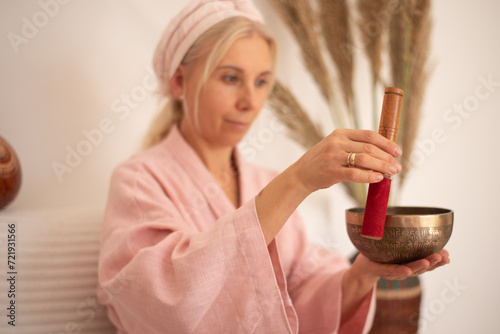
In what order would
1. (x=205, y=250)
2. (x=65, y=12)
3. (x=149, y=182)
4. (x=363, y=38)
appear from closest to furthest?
(x=205, y=250) < (x=149, y=182) < (x=65, y=12) < (x=363, y=38)

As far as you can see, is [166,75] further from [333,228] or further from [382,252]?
[333,228]

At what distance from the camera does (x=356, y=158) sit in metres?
0.76

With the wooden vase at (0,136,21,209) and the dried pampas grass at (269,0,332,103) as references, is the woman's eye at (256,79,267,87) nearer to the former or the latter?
the dried pampas grass at (269,0,332,103)

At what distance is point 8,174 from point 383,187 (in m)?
0.96

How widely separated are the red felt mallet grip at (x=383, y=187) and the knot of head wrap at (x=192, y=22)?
0.65 meters

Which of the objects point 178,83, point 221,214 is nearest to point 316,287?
point 221,214

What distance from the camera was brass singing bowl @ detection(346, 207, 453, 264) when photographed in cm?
85

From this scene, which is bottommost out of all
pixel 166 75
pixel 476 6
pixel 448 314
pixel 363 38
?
pixel 448 314

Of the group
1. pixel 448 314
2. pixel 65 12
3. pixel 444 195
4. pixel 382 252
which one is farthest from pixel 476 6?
pixel 65 12

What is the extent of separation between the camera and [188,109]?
1.37 metres

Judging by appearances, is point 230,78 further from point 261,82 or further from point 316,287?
point 316,287

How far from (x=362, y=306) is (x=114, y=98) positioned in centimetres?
112

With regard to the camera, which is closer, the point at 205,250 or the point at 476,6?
the point at 205,250

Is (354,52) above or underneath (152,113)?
above
